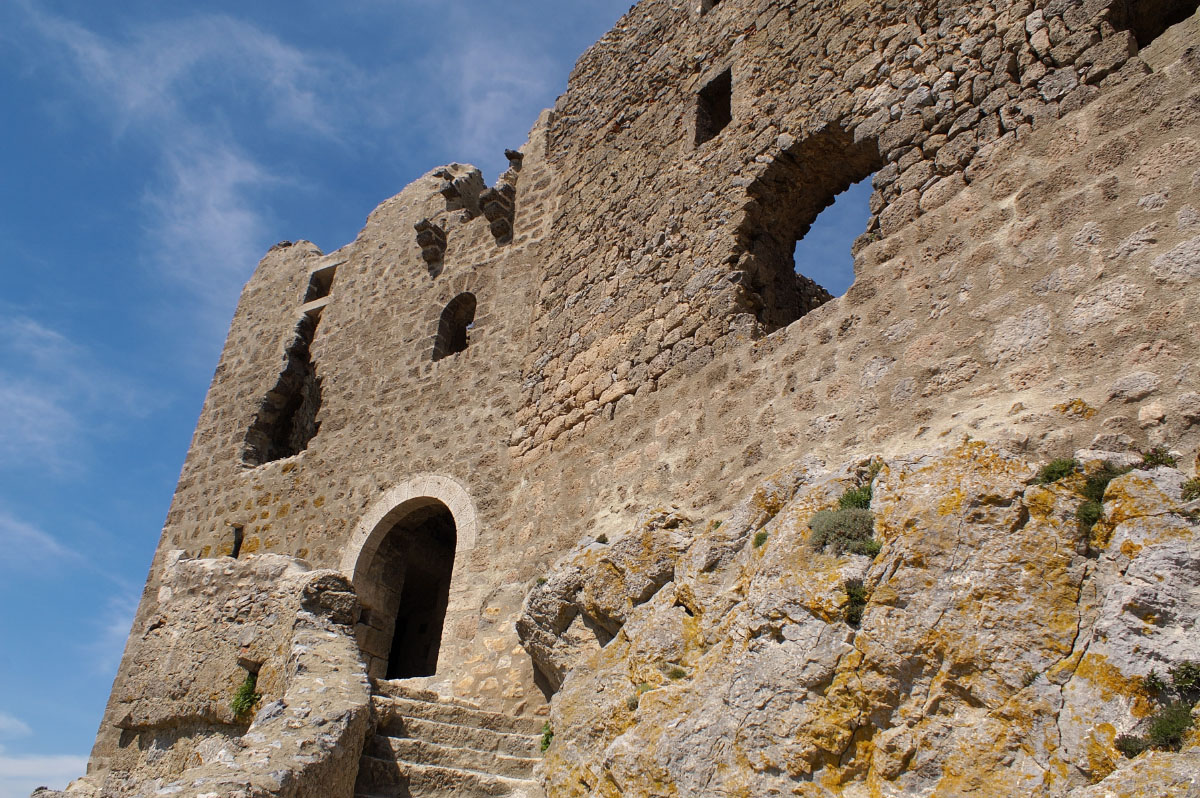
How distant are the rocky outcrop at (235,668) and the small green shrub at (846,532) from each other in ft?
8.68

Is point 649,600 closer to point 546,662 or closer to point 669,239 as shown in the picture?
point 546,662

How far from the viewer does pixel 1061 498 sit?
12.1ft

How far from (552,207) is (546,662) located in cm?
517

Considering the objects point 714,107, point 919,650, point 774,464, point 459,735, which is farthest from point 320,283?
point 919,650

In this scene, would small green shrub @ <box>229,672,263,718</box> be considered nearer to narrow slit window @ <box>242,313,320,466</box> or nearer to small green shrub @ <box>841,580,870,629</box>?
small green shrub @ <box>841,580,870,629</box>

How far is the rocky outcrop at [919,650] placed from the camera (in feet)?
10.2

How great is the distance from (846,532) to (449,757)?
8.98 feet

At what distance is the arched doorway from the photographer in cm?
910

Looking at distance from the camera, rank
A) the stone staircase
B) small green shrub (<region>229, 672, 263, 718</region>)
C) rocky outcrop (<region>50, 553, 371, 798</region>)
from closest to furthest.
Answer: rocky outcrop (<region>50, 553, 371, 798</region>) → the stone staircase → small green shrub (<region>229, 672, 263, 718</region>)

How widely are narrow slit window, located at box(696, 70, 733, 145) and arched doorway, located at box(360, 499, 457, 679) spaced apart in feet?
14.0

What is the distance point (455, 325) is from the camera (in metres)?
10.5

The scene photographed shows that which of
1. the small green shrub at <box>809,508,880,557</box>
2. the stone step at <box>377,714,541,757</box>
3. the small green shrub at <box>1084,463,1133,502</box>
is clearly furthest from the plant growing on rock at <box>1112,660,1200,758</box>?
the stone step at <box>377,714,541,757</box>

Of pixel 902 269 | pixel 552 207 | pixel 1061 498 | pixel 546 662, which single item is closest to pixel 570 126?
pixel 552 207

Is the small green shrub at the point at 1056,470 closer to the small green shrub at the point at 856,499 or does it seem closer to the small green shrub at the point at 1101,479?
the small green shrub at the point at 1101,479
